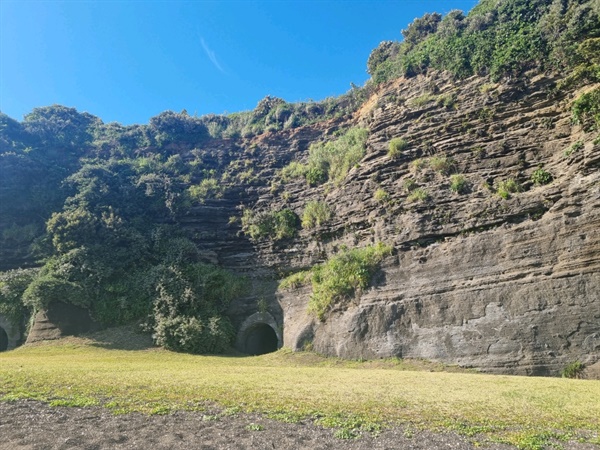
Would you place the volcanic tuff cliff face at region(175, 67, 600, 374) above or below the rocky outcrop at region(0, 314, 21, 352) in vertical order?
above

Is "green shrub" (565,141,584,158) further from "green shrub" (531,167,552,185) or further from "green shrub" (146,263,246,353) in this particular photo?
"green shrub" (146,263,246,353)

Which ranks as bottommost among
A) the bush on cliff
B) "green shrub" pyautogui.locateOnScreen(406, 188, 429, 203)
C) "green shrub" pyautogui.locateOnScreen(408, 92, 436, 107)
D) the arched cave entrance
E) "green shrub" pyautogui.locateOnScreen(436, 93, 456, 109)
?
the arched cave entrance

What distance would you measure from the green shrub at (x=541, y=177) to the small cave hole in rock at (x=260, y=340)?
22.1m

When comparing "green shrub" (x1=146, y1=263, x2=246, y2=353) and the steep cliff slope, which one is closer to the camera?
the steep cliff slope

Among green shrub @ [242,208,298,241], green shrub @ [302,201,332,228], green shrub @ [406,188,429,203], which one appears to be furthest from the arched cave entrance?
green shrub @ [406,188,429,203]

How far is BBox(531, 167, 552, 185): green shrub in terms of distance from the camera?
79.4ft

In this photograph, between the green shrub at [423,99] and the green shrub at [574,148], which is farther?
the green shrub at [423,99]

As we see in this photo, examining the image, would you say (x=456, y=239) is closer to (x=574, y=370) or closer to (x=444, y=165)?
(x=444, y=165)

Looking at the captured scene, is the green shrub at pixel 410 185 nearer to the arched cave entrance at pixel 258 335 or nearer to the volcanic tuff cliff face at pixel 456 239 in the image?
the volcanic tuff cliff face at pixel 456 239

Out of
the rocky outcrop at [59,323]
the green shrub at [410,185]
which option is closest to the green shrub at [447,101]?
the green shrub at [410,185]

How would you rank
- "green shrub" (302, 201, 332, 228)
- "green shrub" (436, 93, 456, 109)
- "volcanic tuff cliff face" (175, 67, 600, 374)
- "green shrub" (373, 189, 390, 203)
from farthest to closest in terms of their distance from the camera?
"green shrub" (302, 201, 332, 228) < "green shrub" (436, 93, 456, 109) < "green shrub" (373, 189, 390, 203) < "volcanic tuff cliff face" (175, 67, 600, 374)

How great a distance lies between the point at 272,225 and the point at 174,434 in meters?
30.3

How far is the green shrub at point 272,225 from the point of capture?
36.8 m

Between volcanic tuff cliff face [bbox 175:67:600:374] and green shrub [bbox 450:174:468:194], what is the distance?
0.29m
